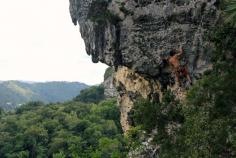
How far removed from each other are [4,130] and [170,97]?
74834mm

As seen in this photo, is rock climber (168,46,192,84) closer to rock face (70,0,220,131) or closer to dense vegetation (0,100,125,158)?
rock face (70,0,220,131)

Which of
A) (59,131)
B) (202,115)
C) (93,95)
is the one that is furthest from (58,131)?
(202,115)

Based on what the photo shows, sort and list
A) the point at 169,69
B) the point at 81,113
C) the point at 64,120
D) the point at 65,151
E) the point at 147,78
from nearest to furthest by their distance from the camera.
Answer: the point at 169,69
the point at 147,78
the point at 65,151
the point at 64,120
the point at 81,113

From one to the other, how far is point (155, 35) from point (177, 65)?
6.80 ft

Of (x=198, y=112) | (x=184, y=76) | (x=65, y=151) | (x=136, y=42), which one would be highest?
(x=136, y=42)

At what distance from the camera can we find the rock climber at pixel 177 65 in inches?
1107

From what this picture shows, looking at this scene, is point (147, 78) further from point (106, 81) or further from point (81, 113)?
point (106, 81)

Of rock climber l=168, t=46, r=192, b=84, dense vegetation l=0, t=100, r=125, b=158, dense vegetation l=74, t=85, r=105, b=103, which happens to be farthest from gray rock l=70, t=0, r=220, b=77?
dense vegetation l=74, t=85, r=105, b=103

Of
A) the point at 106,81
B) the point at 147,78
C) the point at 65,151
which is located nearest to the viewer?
the point at 147,78

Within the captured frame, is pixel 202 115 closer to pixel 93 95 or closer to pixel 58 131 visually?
pixel 58 131

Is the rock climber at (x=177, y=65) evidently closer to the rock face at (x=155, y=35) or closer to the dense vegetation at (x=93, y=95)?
the rock face at (x=155, y=35)

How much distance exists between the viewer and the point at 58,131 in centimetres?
9256

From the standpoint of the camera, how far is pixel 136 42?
29281 millimetres

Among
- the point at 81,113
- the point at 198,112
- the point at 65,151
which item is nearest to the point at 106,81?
the point at 81,113
